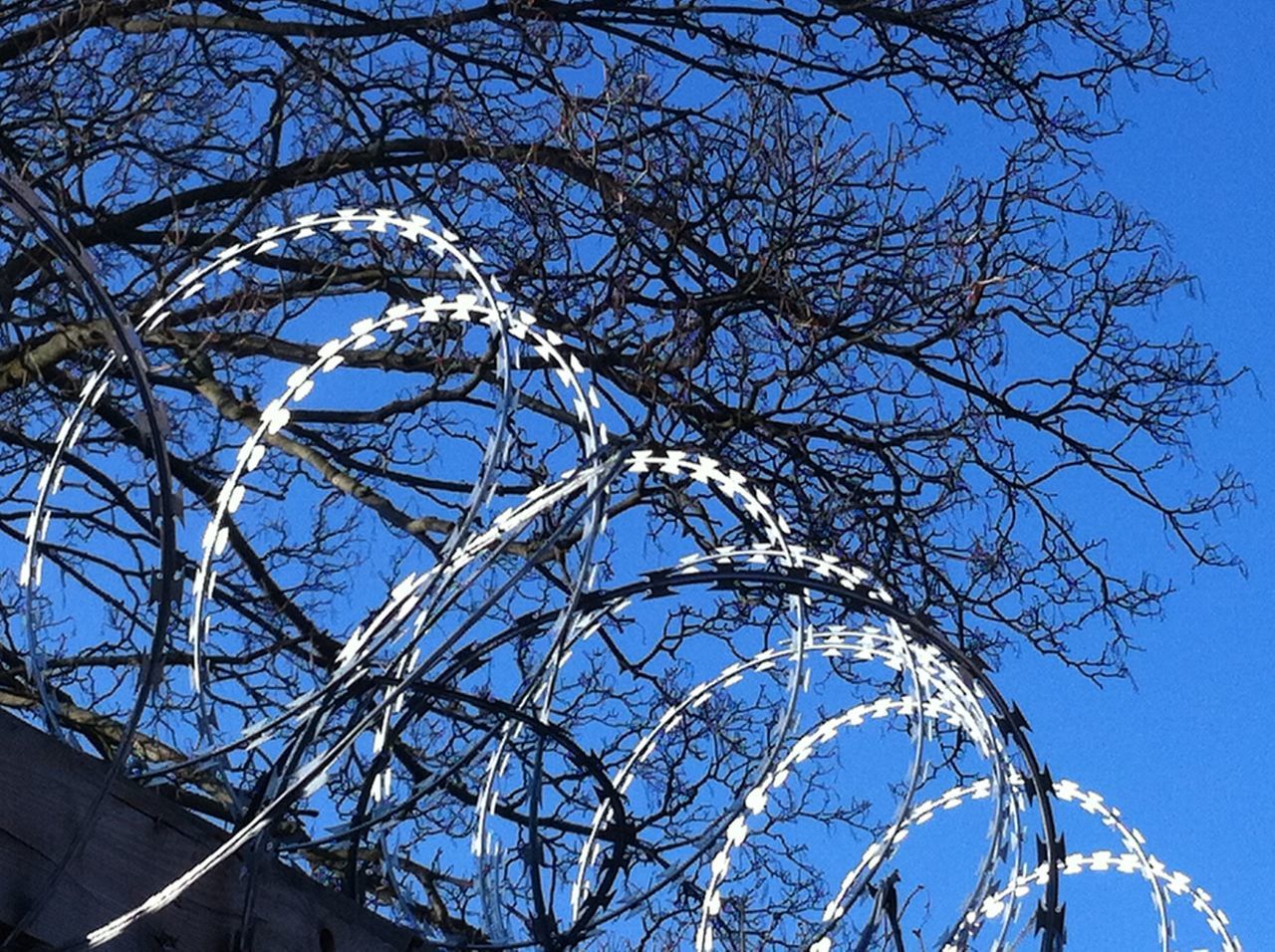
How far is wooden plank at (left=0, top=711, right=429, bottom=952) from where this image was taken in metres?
3.29

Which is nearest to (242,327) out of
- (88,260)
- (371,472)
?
(371,472)

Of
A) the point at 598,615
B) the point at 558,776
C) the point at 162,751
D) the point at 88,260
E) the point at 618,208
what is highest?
the point at 618,208

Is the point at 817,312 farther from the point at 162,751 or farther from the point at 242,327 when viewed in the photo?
the point at 162,751

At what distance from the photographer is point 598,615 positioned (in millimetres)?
4656

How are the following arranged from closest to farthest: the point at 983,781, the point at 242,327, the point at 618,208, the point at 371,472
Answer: the point at 983,781 < the point at 618,208 < the point at 242,327 < the point at 371,472

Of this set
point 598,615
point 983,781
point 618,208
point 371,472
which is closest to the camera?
point 598,615

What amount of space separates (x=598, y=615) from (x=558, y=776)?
165 inches

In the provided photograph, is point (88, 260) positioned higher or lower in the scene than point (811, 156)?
lower

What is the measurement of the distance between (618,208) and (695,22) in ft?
5.06

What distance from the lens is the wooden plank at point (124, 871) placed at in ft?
10.8

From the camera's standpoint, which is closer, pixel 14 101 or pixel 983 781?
pixel 983 781

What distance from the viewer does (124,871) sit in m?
3.51

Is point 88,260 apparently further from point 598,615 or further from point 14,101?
point 14,101

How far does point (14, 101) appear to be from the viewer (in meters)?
7.87
